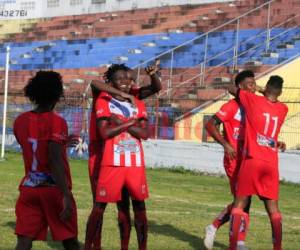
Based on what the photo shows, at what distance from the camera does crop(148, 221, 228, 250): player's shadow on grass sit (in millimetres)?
8423

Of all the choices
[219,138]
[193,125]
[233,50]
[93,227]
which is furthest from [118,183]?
[233,50]

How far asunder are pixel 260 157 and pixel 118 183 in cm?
139

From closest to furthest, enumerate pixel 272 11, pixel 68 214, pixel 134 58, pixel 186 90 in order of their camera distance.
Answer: pixel 68 214
pixel 186 90
pixel 272 11
pixel 134 58

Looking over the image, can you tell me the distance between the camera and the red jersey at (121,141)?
704 centimetres

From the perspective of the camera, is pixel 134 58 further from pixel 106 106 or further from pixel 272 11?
pixel 106 106

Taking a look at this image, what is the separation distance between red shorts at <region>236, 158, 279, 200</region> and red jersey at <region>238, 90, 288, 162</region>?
7 centimetres

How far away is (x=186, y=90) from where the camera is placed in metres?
24.5

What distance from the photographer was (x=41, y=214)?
5.64 metres

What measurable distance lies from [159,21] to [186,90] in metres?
11.2

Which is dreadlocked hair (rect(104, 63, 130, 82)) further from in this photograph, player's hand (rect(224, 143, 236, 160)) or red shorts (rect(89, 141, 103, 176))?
player's hand (rect(224, 143, 236, 160))

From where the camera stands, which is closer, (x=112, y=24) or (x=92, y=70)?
(x=92, y=70)

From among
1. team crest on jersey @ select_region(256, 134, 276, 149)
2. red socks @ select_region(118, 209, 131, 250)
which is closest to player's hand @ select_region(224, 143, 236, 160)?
team crest on jersey @ select_region(256, 134, 276, 149)

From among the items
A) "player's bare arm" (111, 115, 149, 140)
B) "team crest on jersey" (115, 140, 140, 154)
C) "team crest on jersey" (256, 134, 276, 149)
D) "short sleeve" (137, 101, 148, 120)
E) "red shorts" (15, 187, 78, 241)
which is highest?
"short sleeve" (137, 101, 148, 120)

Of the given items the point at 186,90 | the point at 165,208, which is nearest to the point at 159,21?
the point at 186,90
